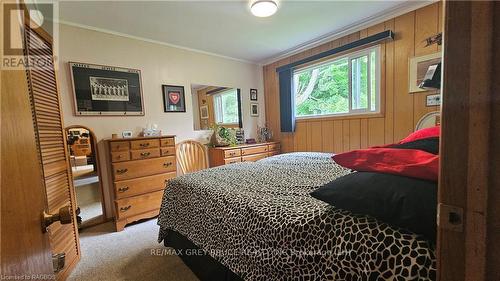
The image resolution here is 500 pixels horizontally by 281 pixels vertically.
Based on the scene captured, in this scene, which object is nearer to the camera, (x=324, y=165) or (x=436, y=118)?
(x=324, y=165)

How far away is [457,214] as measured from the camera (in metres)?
0.39

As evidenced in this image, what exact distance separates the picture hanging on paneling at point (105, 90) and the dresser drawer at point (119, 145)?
1.75 ft

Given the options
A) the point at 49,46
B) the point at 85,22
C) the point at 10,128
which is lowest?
the point at 10,128

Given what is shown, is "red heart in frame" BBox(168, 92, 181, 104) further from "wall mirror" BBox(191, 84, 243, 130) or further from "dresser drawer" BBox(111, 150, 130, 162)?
"dresser drawer" BBox(111, 150, 130, 162)

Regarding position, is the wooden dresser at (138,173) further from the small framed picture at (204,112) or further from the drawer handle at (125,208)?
the small framed picture at (204,112)

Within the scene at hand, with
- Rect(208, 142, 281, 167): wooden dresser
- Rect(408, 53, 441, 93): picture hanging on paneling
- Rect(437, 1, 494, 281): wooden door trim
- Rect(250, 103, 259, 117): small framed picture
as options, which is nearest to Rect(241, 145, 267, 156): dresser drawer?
Rect(208, 142, 281, 167): wooden dresser

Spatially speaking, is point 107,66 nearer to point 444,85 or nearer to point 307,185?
point 307,185

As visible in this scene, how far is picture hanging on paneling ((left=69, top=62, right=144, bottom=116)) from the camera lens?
2506 mm

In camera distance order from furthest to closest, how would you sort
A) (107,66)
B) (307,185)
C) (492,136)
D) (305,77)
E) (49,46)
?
(305,77), (107,66), (49,46), (307,185), (492,136)

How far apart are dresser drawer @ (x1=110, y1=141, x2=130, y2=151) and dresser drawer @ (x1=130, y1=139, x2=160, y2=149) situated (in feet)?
0.17

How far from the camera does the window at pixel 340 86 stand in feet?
9.33

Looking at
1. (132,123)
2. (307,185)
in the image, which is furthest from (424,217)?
(132,123)

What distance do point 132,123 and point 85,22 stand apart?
123 cm

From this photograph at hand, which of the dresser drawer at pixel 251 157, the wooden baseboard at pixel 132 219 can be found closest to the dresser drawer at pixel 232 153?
the dresser drawer at pixel 251 157
